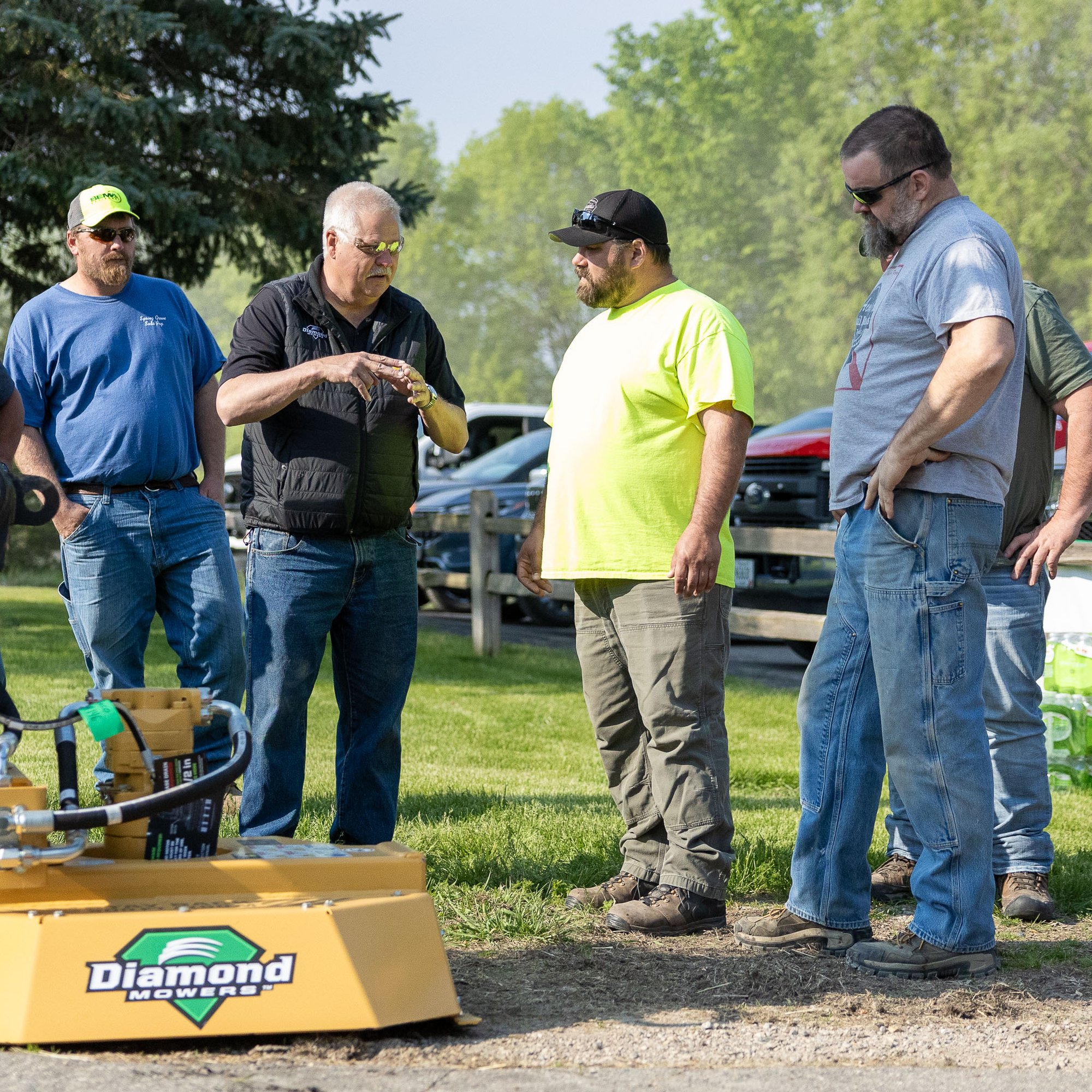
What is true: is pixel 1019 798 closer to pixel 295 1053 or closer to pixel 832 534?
pixel 295 1053

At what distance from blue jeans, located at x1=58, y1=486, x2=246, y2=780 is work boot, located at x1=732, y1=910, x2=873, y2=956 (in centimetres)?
203

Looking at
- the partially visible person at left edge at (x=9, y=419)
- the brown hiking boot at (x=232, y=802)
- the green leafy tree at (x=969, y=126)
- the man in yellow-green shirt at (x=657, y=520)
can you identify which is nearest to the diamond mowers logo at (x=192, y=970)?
the partially visible person at left edge at (x=9, y=419)

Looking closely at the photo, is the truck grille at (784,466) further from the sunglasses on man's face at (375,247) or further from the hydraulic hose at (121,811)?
the hydraulic hose at (121,811)

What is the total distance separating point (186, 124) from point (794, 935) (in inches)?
467

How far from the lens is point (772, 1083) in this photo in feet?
9.86

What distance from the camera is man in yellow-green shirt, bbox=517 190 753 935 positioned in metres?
4.25

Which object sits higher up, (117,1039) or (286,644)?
(286,644)

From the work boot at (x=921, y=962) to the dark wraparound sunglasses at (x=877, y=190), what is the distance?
6.57 feet

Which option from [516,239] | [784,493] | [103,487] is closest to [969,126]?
[516,239]

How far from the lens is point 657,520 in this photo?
4.34 metres

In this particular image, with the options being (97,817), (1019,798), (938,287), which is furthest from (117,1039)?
(1019,798)

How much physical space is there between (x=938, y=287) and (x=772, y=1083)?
1997 mm

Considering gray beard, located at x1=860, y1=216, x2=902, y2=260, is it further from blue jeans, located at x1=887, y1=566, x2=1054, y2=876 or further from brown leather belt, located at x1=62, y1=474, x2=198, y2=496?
brown leather belt, located at x1=62, y1=474, x2=198, y2=496

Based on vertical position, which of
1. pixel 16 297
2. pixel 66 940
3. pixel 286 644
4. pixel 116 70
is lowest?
pixel 66 940
